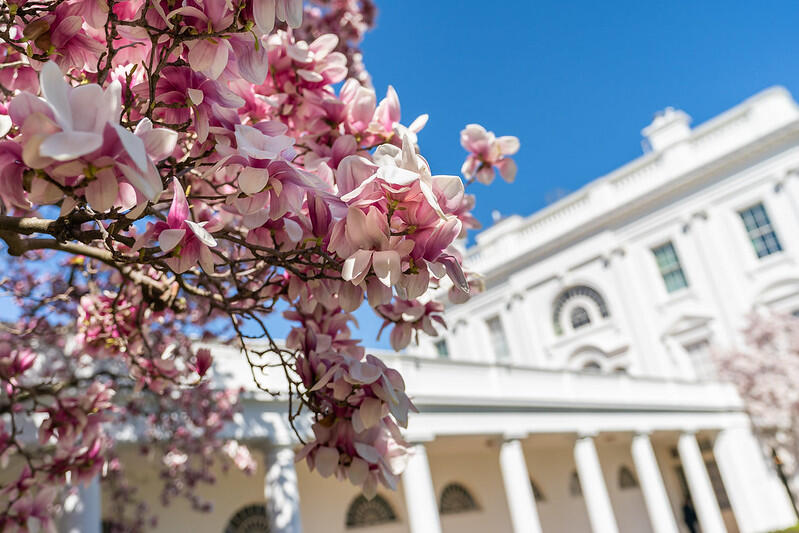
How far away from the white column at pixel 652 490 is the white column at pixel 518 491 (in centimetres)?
483

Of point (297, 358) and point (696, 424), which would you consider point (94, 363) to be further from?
point (696, 424)

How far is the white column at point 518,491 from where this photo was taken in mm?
12070

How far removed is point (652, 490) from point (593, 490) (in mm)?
2758

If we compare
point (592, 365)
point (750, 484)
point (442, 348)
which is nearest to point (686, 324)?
point (592, 365)

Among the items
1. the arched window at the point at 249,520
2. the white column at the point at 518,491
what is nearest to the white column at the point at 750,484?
the white column at the point at 518,491

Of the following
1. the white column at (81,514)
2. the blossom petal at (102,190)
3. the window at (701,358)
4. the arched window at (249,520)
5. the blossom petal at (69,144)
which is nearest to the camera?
the blossom petal at (69,144)

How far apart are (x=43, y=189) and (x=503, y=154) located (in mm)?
1896

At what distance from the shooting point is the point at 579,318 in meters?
23.8

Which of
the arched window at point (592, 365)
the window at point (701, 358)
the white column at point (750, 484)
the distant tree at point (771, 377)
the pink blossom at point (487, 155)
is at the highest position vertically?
the arched window at point (592, 365)

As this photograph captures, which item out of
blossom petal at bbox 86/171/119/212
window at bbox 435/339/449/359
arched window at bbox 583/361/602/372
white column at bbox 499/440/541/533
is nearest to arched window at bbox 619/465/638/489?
arched window at bbox 583/361/602/372

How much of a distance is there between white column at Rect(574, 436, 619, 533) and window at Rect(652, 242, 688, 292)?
9.07m

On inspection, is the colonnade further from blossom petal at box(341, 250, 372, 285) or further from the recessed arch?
the recessed arch

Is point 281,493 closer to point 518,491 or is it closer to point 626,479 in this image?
point 518,491

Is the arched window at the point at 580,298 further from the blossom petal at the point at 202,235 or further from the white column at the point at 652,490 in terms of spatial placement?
the blossom petal at the point at 202,235
